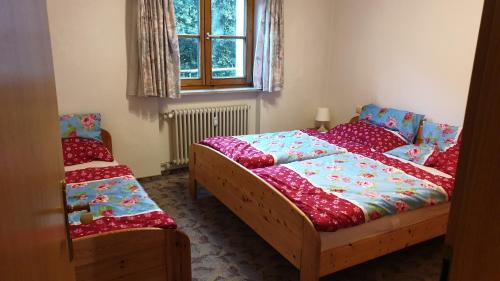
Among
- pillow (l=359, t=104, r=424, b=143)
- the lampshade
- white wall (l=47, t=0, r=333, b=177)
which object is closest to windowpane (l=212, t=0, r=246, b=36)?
white wall (l=47, t=0, r=333, b=177)

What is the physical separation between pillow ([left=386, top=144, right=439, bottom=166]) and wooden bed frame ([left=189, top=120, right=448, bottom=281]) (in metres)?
0.59

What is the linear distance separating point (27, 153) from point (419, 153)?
119 inches

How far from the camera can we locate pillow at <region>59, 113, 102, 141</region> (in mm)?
3322

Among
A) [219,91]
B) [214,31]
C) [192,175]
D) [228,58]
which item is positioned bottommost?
[192,175]

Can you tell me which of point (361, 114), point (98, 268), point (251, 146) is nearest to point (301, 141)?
point (251, 146)

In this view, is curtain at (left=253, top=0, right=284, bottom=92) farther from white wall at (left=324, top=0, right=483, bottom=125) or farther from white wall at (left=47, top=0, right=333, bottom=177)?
white wall at (left=324, top=0, right=483, bottom=125)

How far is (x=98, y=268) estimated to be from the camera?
1927 millimetres

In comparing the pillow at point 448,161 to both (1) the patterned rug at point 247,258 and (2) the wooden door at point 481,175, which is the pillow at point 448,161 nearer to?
(1) the patterned rug at point 247,258

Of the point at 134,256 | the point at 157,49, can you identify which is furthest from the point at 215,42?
the point at 134,256

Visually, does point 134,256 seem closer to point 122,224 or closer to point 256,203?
point 122,224

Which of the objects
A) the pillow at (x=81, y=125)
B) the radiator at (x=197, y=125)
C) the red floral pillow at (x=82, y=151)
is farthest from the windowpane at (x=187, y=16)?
the red floral pillow at (x=82, y=151)

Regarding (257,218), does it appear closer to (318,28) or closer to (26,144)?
(26,144)

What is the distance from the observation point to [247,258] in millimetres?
2633

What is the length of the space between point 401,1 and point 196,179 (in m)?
2.59
